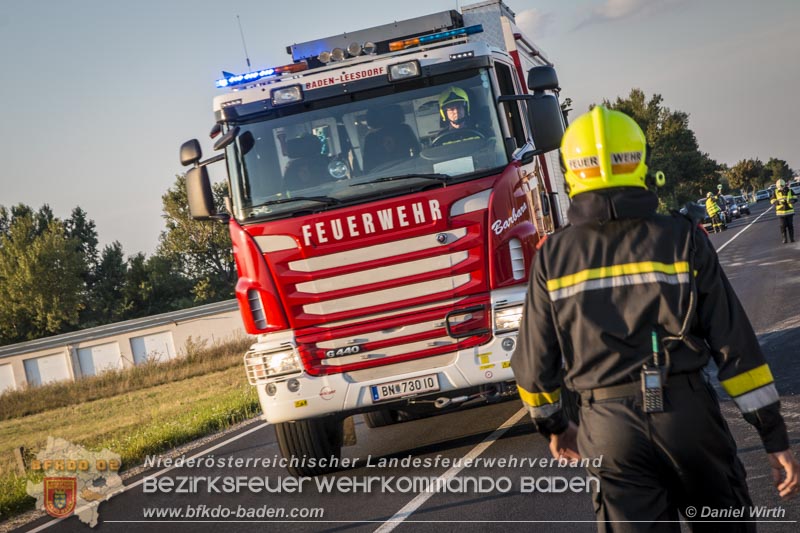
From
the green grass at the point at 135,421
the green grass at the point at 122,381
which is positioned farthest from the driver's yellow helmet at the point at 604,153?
the green grass at the point at 122,381

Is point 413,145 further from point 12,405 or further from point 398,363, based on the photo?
point 12,405

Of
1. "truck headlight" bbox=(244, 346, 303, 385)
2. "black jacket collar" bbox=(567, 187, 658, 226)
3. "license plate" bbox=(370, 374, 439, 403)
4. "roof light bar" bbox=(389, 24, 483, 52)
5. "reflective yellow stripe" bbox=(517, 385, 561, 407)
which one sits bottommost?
"license plate" bbox=(370, 374, 439, 403)

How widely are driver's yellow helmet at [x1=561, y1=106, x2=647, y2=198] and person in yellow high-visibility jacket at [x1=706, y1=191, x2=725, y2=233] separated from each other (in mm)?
35796

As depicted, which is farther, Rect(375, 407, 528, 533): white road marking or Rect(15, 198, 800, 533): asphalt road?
Rect(375, 407, 528, 533): white road marking

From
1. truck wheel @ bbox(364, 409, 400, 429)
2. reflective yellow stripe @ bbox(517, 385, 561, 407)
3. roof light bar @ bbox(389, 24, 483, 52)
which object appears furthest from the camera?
truck wheel @ bbox(364, 409, 400, 429)

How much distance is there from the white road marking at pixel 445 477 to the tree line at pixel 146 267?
6017cm

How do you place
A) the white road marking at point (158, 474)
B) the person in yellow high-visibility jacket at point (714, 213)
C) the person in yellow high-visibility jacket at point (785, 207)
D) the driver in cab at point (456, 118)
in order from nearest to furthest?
the driver in cab at point (456, 118) < the white road marking at point (158, 474) < the person in yellow high-visibility jacket at point (785, 207) < the person in yellow high-visibility jacket at point (714, 213)

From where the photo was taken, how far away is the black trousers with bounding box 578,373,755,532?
9.34 feet

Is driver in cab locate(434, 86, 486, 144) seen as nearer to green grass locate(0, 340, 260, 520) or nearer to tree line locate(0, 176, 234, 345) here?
green grass locate(0, 340, 260, 520)

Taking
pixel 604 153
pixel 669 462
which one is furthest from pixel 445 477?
pixel 604 153

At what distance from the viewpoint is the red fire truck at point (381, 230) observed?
6.95 m

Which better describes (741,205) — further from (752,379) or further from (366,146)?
(752,379)

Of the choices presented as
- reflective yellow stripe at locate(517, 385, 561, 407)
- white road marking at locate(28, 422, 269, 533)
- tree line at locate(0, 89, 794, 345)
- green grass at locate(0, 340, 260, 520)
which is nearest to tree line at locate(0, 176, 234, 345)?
tree line at locate(0, 89, 794, 345)

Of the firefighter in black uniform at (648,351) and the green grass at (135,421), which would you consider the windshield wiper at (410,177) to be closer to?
the firefighter in black uniform at (648,351)
